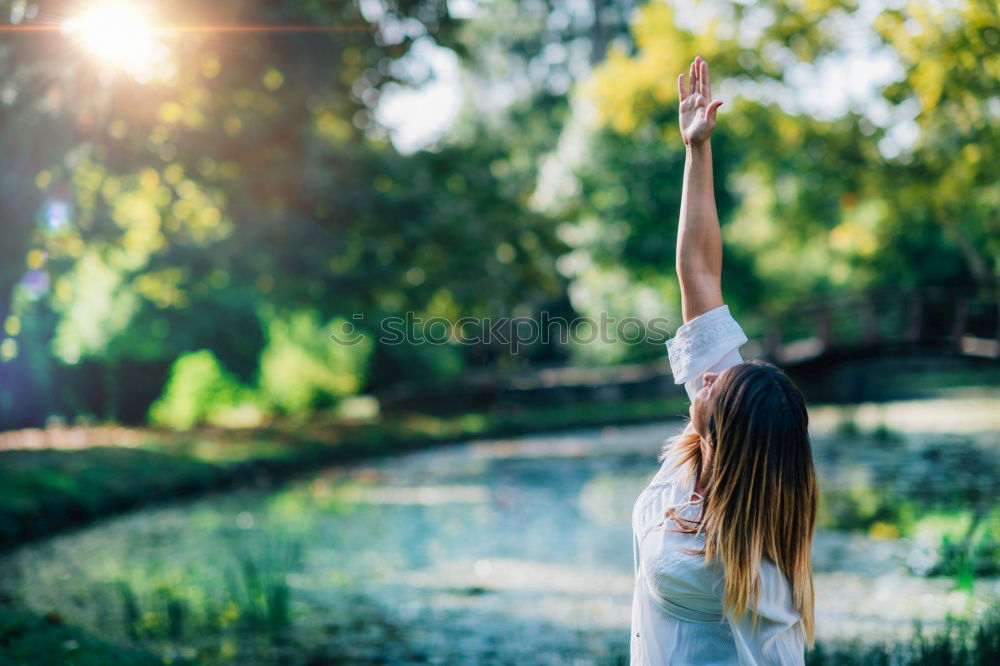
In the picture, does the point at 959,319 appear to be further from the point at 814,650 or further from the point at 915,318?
the point at 814,650

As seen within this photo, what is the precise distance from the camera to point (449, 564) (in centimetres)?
949

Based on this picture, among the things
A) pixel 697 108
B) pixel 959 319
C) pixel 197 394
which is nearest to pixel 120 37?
pixel 697 108

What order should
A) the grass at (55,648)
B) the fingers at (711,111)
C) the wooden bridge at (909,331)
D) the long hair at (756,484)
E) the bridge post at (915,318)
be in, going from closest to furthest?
the long hair at (756,484) < the fingers at (711,111) < the grass at (55,648) < the wooden bridge at (909,331) < the bridge post at (915,318)

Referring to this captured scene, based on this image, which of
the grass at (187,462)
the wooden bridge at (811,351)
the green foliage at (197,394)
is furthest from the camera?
the wooden bridge at (811,351)

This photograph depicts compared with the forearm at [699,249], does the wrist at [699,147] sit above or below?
above

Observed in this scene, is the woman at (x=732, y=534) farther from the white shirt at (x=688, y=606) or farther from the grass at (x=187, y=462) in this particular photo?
the grass at (x=187, y=462)

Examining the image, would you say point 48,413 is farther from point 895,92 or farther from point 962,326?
point 962,326

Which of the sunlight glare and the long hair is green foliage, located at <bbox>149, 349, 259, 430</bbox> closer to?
the sunlight glare

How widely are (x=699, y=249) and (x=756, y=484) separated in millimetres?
677

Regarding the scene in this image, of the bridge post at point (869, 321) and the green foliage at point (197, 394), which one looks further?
the bridge post at point (869, 321)

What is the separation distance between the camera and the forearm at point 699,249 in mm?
2729

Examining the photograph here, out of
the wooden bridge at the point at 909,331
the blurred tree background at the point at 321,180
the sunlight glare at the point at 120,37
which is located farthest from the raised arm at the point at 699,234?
the wooden bridge at the point at 909,331

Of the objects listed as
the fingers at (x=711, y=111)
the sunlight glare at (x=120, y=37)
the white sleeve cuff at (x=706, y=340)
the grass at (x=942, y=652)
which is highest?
the sunlight glare at (x=120, y=37)

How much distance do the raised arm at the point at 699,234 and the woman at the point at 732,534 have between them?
0.25 metres
